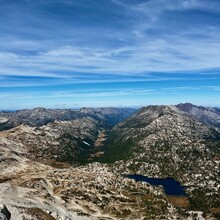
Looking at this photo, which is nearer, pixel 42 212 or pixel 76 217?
pixel 42 212

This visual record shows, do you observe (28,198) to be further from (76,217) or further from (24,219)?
(24,219)

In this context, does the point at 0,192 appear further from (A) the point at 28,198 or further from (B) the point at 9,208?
(B) the point at 9,208

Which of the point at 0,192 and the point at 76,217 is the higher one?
the point at 0,192

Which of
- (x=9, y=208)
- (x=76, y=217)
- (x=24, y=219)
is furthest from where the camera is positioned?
(x=76, y=217)

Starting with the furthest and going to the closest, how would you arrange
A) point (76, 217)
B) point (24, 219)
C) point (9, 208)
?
point (76, 217)
point (9, 208)
point (24, 219)

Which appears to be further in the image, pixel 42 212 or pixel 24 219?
pixel 42 212

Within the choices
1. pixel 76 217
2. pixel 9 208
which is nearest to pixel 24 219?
pixel 9 208

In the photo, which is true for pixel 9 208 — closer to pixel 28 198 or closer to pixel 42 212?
pixel 42 212

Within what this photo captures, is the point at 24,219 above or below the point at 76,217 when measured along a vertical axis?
above
